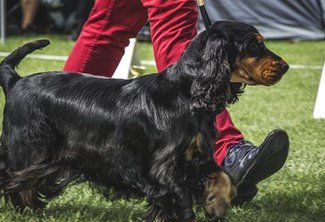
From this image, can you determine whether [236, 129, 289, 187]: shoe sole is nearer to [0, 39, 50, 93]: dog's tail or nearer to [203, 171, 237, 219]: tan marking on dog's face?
[203, 171, 237, 219]: tan marking on dog's face

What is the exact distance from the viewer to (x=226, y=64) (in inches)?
99.9

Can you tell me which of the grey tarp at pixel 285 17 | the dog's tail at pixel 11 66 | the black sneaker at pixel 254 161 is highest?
the dog's tail at pixel 11 66

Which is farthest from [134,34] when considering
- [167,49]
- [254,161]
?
[254,161]

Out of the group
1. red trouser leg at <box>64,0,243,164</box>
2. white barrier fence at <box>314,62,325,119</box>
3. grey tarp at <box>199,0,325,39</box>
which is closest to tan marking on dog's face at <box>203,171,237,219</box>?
red trouser leg at <box>64,0,243,164</box>

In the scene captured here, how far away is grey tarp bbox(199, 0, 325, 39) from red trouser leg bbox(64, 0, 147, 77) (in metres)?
7.08

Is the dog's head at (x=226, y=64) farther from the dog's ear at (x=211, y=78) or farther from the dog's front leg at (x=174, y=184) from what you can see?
the dog's front leg at (x=174, y=184)

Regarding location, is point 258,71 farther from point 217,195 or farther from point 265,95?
point 265,95

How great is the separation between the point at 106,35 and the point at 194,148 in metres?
0.91

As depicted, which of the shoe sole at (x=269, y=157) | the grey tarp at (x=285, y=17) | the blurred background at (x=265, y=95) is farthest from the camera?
the grey tarp at (x=285, y=17)

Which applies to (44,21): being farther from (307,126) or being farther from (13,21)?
(307,126)

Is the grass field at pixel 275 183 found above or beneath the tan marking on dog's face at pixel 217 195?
beneath

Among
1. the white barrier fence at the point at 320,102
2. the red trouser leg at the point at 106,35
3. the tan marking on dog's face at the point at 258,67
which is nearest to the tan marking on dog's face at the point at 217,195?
the tan marking on dog's face at the point at 258,67

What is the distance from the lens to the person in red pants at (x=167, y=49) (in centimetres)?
298

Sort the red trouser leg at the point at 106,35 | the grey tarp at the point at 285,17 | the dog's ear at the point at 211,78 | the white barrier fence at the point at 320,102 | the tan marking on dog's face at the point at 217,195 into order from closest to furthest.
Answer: the dog's ear at the point at 211,78, the tan marking on dog's face at the point at 217,195, the red trouser leg at the point at 106,35, the white barrier fence at the point at 320,102, the grey tarp at the point at 285,17
